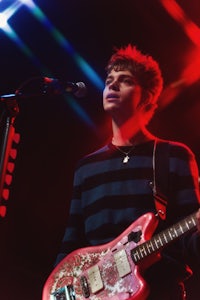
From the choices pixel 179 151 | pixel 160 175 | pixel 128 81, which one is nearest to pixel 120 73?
pixel 128 81

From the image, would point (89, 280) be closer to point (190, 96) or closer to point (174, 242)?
point (174, 242)

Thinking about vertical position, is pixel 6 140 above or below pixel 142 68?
above

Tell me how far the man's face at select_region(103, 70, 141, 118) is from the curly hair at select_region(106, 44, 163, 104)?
0.07 meters

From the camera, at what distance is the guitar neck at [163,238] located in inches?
86.1

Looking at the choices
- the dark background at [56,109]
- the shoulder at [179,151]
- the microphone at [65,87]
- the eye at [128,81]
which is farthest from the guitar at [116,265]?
the dark background at [56,109]

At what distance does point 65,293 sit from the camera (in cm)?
257

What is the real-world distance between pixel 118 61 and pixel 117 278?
1.55m

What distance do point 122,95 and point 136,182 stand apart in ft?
2.12

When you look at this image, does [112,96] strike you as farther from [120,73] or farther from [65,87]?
[65,87]

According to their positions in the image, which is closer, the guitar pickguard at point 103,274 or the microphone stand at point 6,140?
the guitar pickguard at point 103,274

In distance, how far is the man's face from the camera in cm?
297

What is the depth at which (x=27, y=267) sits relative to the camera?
13.9 ft

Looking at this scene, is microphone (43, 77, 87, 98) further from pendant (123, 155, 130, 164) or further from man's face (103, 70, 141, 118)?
pendant (123, 155, 130, 164)

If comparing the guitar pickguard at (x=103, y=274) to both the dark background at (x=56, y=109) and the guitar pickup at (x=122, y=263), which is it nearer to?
the guitar pickup at (x=122, y=263)
